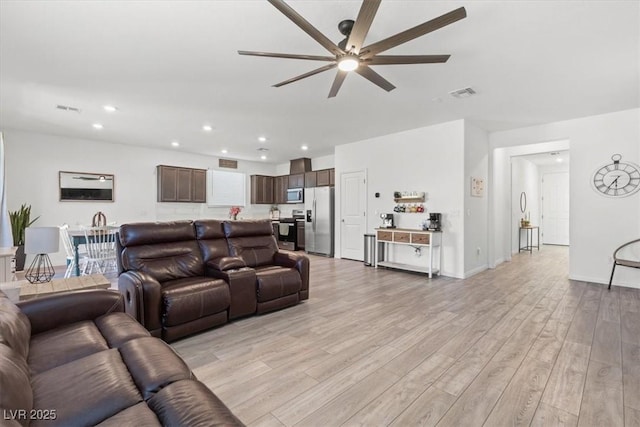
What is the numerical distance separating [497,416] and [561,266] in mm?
5711

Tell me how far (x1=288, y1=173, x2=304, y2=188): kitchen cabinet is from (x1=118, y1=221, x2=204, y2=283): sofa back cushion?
16.9ft

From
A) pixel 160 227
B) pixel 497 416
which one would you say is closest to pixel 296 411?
pixel 497 416

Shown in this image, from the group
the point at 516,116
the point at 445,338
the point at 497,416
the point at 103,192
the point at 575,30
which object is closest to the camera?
the point at 497,416

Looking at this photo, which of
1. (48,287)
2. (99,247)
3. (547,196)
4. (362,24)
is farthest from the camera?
(547,196)

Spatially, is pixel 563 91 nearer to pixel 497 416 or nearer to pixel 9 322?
pixel 497 416

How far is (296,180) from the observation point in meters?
8.64

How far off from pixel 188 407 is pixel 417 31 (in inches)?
93.8

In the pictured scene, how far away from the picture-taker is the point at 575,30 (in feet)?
8.00

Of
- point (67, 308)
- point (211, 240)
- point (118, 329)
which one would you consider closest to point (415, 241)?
point (211, 240)

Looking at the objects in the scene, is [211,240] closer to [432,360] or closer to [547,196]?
[432,360]

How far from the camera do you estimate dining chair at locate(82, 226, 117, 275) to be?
4.70 meters

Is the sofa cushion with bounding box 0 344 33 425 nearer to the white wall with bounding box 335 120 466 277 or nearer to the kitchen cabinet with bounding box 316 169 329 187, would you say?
the white wall with bounding box 335 120 466 277

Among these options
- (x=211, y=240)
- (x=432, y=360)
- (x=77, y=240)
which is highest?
(x=211, y=240)

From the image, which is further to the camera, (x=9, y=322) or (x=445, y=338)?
(x=445, y=338)
